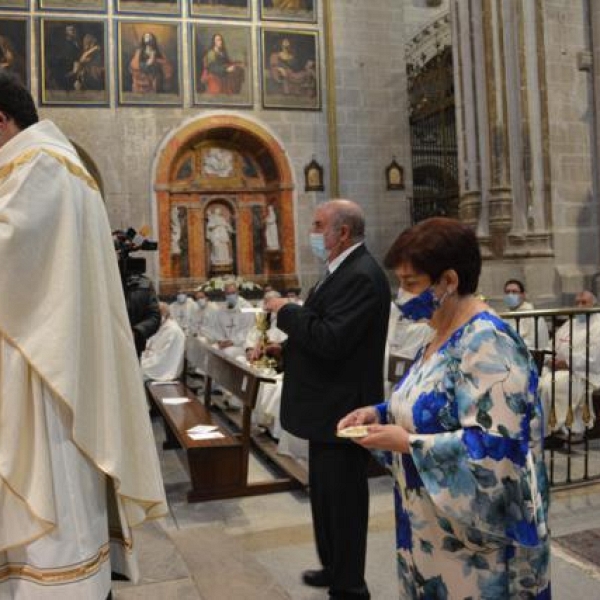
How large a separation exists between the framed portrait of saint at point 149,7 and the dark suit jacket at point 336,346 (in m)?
13.5

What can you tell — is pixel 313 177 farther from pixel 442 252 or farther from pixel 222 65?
pixel 442 252

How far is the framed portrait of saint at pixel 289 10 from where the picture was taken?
15.4m

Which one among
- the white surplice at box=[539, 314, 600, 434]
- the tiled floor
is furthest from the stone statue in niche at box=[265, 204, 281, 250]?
the tiled floor

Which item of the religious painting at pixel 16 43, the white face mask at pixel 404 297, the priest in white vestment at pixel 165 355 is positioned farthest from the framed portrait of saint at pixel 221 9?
the white face mask at pixel 404 297

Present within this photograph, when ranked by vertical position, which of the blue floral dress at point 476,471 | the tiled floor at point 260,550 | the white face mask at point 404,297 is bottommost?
the tiled floor at point 260,550

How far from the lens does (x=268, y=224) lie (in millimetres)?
15641

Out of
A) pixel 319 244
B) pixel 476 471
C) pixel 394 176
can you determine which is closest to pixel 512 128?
pixel 394 176

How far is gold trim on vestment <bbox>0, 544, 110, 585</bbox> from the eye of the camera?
6.35ft

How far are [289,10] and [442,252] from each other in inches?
594

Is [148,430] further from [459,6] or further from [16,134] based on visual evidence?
[459,6]

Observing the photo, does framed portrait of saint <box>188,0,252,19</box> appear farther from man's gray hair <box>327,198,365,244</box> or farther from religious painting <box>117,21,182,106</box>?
man's gray hair <box>327,198,365,244</box>

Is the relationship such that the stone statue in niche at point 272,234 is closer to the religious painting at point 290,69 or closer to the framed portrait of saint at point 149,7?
the religious painting at point 290,69

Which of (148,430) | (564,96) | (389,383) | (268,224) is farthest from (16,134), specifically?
(268,224)

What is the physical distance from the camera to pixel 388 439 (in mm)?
1816
